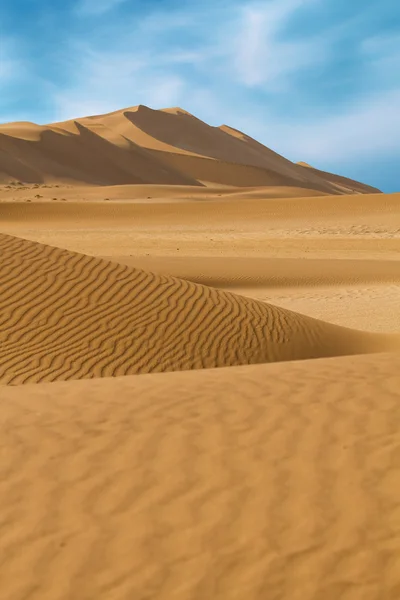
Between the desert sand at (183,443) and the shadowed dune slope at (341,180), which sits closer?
the desert sand at (183,443)

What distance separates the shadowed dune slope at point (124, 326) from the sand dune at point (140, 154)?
156ft

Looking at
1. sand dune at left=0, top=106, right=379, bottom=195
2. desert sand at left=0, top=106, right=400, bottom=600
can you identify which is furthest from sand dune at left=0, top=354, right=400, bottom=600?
sand dune at left=0, top=106, right=379, bottom=195

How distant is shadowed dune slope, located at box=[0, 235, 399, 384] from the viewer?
8203 mm

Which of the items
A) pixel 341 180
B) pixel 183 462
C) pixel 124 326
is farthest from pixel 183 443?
pixel 341 180

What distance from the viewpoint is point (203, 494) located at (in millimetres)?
3365

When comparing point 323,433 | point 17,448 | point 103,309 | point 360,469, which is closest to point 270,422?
point 323,433

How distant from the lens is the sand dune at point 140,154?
65.0 metres

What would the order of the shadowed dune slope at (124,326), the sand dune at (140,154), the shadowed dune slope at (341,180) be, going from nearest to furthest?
the shadowed dune slope at (124,326) < the sand dune at (140,154) < the shadowed dune slope at (341,180)

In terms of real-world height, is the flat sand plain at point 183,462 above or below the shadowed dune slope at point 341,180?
below

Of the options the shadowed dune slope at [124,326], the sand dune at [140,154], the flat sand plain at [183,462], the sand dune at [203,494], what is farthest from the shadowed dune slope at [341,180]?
the sand dune at [203,494]

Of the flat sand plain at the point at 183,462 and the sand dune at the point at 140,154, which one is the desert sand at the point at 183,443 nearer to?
the flat sand plain at the point at 183,462

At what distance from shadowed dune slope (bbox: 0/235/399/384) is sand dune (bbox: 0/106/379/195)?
47.6 metres

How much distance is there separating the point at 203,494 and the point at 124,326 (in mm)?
5744

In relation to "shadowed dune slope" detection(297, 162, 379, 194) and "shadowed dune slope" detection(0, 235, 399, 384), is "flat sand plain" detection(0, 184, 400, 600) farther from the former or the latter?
"shadowed dune slope" detection(297, 162, 379, 194)
